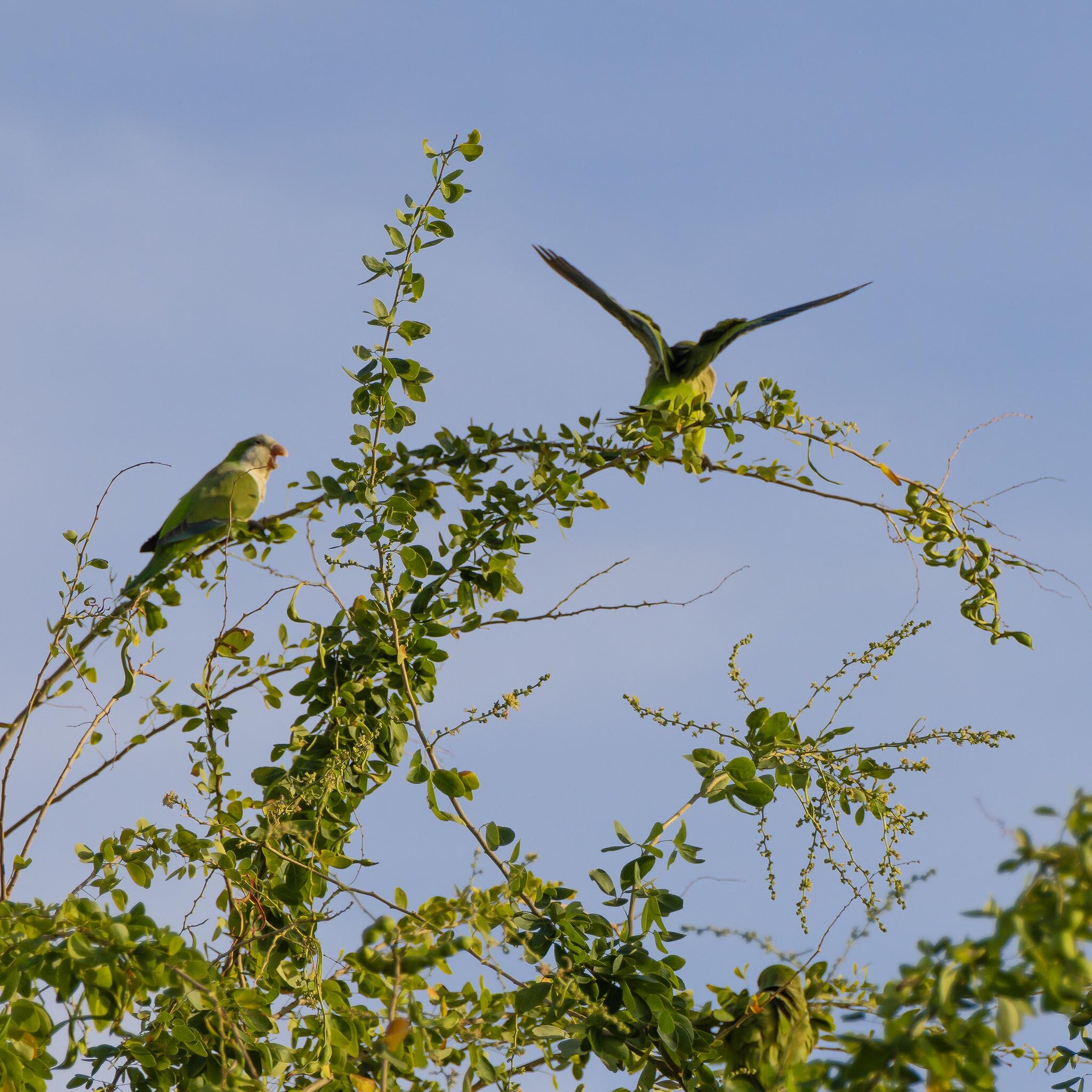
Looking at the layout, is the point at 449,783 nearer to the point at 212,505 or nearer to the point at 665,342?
the point at 212,505

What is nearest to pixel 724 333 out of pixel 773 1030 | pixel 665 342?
pixel 665 342

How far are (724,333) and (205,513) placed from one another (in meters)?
2.00

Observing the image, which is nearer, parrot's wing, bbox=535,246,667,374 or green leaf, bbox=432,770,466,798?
green leaf, bbox=432,770,466,798

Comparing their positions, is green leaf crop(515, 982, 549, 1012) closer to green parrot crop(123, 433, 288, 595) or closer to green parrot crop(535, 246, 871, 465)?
green parrot crop(123, 433, 288, 595)

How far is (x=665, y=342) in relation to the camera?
4141mm

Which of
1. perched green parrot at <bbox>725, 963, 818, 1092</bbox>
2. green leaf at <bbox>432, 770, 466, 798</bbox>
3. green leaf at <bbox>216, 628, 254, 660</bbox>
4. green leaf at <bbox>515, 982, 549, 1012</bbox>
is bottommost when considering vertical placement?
green leaf at <bbox>515, 982, 549, 1012</bbox>

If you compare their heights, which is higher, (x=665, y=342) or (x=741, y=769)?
(x=665, y=342)

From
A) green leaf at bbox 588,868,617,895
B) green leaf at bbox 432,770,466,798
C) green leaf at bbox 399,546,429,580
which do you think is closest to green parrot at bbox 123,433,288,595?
green leaf at bbox 399,546,429,580

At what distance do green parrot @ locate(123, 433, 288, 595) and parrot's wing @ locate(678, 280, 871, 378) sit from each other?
5.57ft

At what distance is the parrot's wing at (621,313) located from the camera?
412cm

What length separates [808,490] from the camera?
330 centimetres

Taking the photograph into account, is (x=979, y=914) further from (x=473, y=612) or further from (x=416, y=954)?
(x=473, y=612)

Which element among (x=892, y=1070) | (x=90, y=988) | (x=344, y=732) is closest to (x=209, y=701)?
(x=344, y=732)

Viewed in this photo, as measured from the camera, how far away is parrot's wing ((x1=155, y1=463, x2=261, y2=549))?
3826 mm
